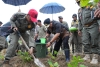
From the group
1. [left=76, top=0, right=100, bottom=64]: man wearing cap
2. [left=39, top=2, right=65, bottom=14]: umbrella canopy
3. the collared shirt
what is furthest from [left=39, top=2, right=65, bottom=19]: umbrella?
the collared shirt

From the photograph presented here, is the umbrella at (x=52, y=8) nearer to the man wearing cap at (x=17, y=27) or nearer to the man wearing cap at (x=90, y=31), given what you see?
the man wearing cap at (x=90, y=31)

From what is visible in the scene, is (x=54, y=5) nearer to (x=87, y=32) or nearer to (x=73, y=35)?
(x=73, y=35)

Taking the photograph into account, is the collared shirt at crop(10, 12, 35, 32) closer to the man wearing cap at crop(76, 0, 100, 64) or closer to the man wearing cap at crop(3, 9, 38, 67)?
the man wearing cap at crop(3, 9, 38, 67)

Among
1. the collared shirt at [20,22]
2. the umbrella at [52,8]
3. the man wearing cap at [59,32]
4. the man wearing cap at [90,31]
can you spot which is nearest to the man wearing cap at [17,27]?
the collared shirt at [20,22]

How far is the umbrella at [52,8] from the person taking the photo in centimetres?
930

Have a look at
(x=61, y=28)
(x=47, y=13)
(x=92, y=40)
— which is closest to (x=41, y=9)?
(x=47, y=13)

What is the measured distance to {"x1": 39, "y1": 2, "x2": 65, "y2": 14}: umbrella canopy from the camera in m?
9.32

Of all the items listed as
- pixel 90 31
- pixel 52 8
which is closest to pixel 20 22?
pixel 90 31

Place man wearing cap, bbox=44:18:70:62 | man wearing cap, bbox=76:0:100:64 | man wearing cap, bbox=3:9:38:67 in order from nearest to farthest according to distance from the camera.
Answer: man wearing cap, bbox=3:9:38:67 → man wearing cap, bbox=76:0:100:64 → man wearing cap, bbox=44:18:70:62

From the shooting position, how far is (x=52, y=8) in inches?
373

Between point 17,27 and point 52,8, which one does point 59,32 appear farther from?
point 52,8

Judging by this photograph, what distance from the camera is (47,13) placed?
9523mm

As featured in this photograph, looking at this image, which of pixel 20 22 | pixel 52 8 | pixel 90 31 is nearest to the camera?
pixel 20 22

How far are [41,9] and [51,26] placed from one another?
474cm
